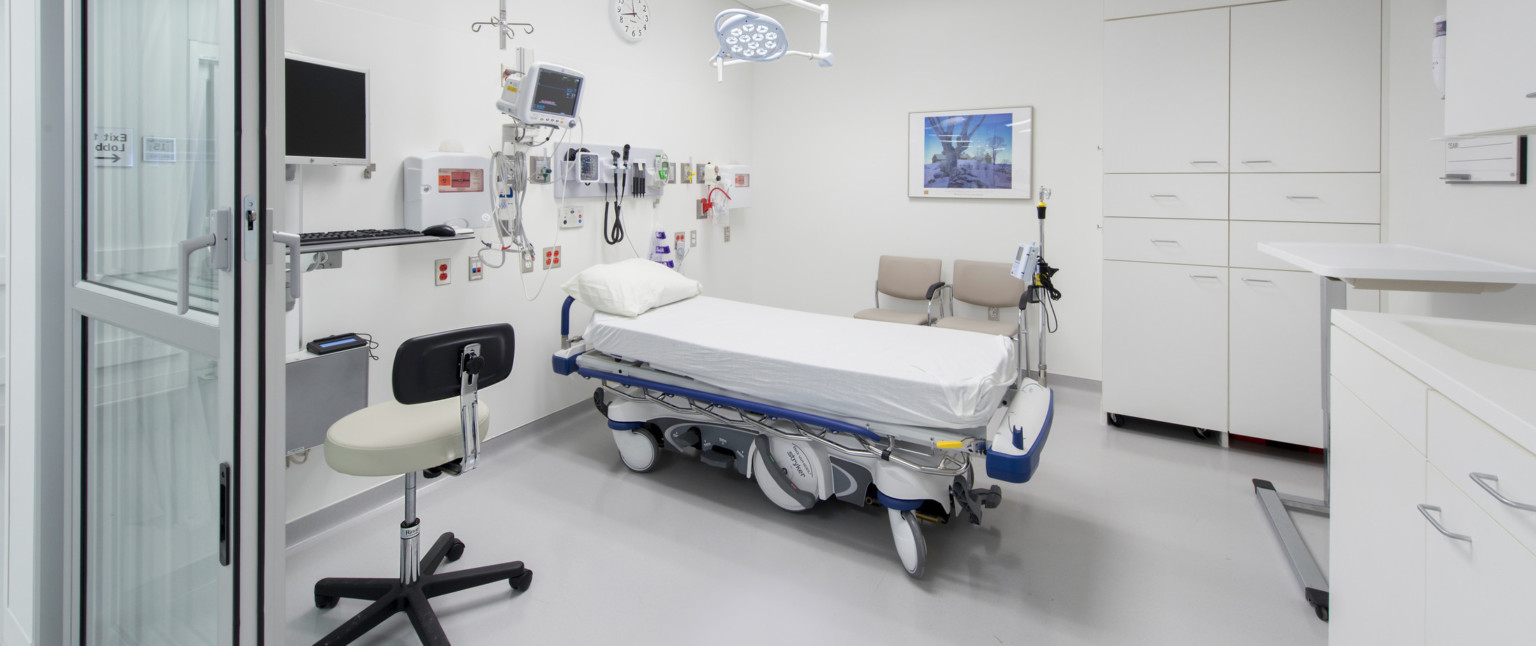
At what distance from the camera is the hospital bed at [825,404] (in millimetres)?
2553

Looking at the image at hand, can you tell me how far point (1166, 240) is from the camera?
3811 millimetres

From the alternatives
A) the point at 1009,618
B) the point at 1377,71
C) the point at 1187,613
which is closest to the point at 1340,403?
the point at 1187,613

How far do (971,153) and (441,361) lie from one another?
393 cm

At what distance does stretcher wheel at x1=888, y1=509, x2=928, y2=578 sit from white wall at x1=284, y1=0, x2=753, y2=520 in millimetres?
2099

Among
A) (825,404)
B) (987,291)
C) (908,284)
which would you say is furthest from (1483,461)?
(908,284)

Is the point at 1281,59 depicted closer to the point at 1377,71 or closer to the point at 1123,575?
the point at 1377,71

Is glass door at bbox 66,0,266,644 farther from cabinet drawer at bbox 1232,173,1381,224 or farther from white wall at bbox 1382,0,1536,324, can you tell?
cabinet drawer at bbox 1232,173,1381,224

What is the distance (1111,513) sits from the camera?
122 inches

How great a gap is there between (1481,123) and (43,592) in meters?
3.60

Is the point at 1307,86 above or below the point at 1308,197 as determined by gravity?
above

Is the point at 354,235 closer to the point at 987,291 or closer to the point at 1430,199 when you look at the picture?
the point at 987,291

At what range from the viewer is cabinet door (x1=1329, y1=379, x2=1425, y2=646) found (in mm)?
1397

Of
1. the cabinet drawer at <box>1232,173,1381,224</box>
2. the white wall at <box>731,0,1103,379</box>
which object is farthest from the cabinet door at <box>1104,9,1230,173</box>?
the white wall at <box>731,0,1103,379</box>

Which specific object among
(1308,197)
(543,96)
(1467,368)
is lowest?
(1467,368)
